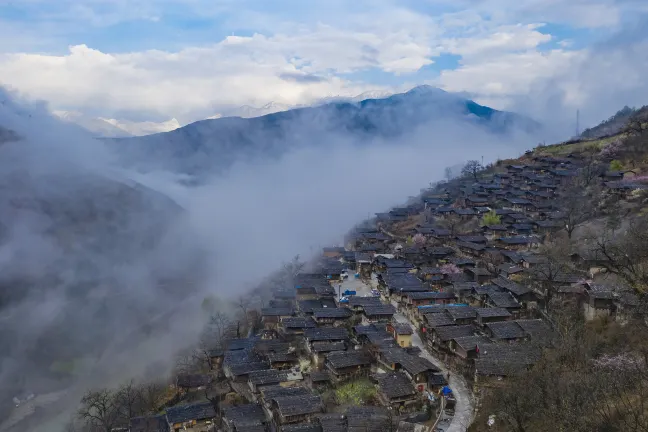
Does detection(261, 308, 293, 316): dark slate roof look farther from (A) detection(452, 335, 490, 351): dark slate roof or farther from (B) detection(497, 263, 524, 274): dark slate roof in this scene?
(B) detection(497, 263, 524, 274): dark slate roof

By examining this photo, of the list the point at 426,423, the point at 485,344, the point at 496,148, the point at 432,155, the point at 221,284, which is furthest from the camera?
the point at 496,148

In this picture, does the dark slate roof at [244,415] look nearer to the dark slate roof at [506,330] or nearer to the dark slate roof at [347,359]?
the dark slate roof at [347,359]

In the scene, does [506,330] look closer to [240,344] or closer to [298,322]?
→ [298,322]

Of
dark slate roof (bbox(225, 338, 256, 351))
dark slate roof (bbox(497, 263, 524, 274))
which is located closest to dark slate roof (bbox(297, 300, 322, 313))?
dark slate roof (bbox(225, 338, 256, 351))

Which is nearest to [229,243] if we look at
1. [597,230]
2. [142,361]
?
[142,361]

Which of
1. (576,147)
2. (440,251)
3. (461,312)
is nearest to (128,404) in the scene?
(461,312)

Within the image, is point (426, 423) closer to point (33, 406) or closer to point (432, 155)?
point (33, 406)
